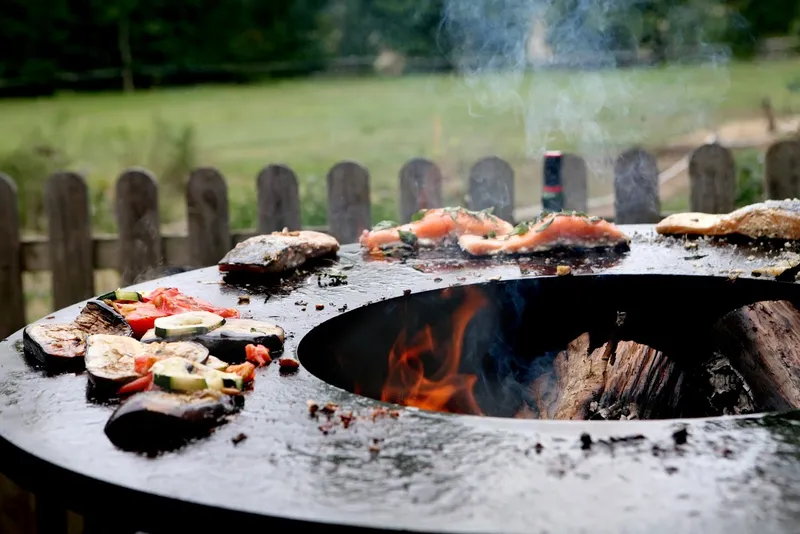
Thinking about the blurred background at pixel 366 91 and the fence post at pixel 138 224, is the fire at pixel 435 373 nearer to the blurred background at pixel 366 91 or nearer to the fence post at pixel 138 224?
the blurred background at pixel 366 91

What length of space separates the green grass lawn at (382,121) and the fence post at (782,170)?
5.36 meters

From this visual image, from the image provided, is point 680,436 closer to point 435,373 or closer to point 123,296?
point 435,373

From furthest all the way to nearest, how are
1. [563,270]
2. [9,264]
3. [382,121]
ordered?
[382,121], [9,264], [563,270]

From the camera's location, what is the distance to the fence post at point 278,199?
18.9 feet

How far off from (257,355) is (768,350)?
1.68 m

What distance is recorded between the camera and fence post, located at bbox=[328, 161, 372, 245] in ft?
18.8

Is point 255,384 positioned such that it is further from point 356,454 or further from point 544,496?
point 544,496

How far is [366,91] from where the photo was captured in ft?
89.2

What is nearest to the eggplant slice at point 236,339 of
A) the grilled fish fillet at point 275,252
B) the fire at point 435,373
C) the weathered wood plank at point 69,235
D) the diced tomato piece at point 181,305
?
the diced tomato piece at point 181,305

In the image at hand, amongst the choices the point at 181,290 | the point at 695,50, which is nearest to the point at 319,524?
the point at 181,290

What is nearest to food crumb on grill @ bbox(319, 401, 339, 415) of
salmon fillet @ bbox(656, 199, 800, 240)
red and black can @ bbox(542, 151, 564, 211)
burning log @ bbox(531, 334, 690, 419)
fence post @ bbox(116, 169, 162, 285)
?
burning log @ bbox(531, 334, 690, 419)

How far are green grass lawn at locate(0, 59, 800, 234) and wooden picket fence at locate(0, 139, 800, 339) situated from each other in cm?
345

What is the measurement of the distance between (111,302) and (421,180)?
3.28 metres

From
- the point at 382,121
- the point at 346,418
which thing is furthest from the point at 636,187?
the point at 382,121
